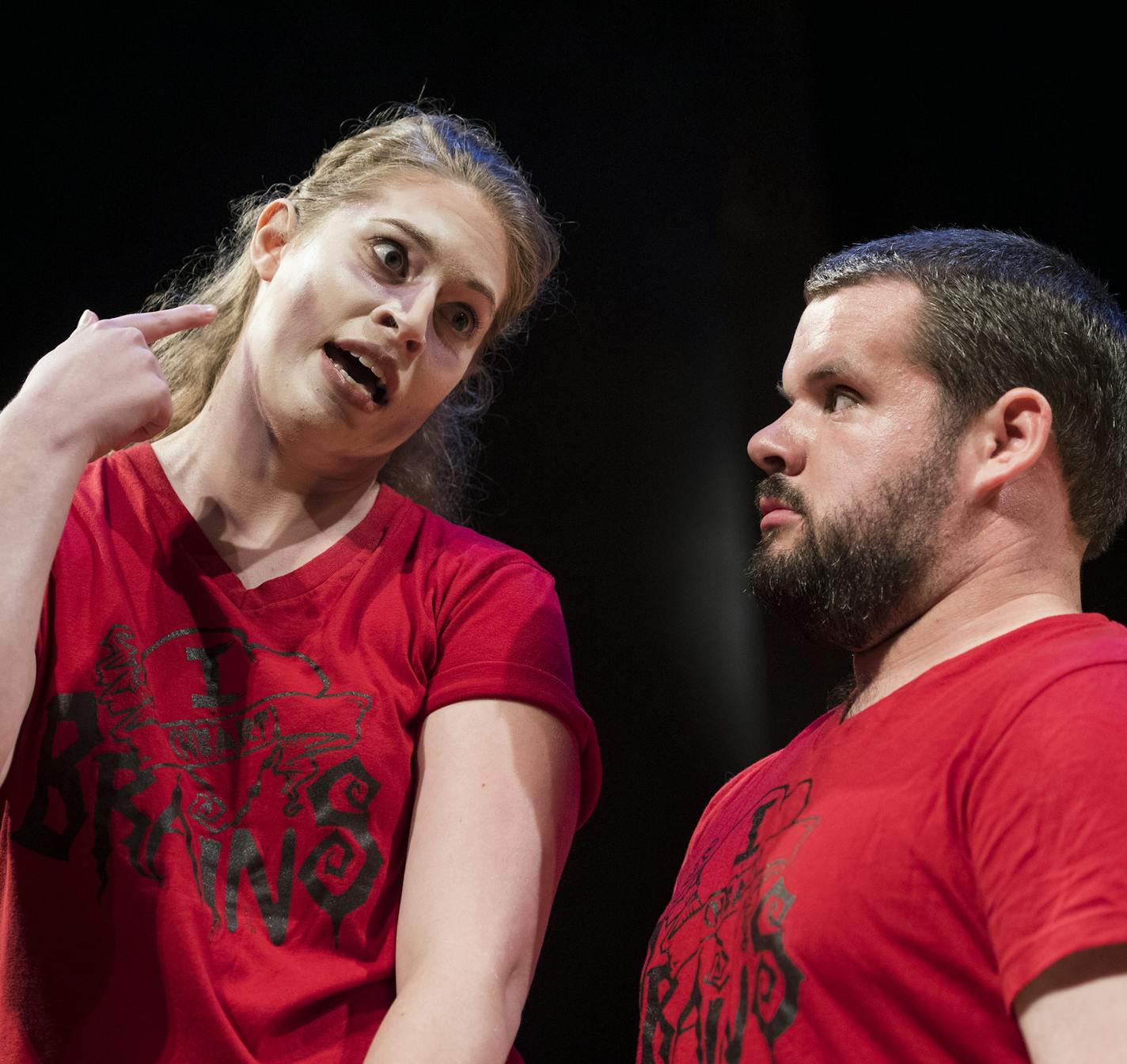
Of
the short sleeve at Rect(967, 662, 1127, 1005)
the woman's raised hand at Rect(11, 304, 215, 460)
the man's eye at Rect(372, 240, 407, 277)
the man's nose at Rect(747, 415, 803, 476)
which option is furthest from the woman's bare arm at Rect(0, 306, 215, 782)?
the short sleeve at Rect(967, 662, 1127, 1005)

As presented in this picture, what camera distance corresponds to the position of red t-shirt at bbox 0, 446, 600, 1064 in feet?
3.53

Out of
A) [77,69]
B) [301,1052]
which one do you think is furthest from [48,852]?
[77,69]

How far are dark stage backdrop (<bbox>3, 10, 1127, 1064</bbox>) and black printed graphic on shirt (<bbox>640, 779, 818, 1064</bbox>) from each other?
881 millimetres

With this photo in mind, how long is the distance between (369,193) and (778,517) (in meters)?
0.60

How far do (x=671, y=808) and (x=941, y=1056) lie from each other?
1234 millimetres

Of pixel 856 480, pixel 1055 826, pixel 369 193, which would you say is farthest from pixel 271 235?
pixel 1055 826

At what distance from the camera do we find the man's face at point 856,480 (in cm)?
120

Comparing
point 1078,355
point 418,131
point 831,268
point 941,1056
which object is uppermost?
point 418,131

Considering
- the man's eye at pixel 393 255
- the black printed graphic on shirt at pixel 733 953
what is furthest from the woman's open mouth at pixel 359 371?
the black printed graphic on shirt at pixel 733 953

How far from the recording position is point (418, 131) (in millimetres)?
1531

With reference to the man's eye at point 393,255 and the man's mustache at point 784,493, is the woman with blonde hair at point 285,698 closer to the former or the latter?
the man's eye at point 393,255

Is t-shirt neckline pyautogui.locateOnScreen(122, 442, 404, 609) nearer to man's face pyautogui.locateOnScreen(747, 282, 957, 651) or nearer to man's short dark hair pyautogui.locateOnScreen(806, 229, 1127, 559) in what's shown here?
man's face pyautogui.locateOnScreen(747, 282, 957, 651)

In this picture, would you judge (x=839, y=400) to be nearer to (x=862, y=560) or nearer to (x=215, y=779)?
(x=862, y=560)

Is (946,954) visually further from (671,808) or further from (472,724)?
(671,808)
